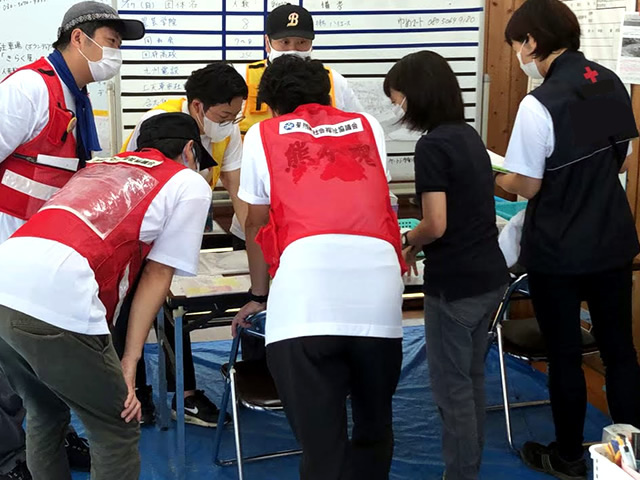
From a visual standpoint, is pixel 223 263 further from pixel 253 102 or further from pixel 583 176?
pixel 583 176

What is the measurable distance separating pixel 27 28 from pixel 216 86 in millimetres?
1731

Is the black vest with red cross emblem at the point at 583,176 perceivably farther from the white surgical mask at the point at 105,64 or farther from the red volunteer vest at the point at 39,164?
the red volunteer vest at the point at 39,164

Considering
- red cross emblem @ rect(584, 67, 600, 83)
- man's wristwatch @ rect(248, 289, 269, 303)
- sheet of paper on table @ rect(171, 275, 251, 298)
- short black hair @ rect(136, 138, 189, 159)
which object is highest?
red cross emblem @ rect(584, 67, 600, 83)

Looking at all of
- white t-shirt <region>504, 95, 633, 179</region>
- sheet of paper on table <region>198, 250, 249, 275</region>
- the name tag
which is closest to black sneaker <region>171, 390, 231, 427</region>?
sheet of paper on table <region>198, 250, 249, 275</region>

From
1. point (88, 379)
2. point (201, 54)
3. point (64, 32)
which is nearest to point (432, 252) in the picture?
point (88, 379)

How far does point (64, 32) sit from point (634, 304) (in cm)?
239

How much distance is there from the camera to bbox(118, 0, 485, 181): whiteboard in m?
4.18

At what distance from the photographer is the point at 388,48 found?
14.6 ft

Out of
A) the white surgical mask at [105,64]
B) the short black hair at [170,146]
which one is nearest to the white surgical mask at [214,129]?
the white surgical mask at [105,64]

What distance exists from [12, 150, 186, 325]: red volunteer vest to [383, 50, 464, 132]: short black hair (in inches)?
26.1

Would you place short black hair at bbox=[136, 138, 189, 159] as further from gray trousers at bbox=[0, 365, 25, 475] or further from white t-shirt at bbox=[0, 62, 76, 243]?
gray trousers at bbox=[0, 365, 25, 475]

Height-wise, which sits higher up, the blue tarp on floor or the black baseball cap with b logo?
the black baseball cap with b logo

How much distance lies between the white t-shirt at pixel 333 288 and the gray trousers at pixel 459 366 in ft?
1.37

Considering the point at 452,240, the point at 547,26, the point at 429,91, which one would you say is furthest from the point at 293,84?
the point at 547,26
